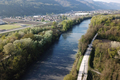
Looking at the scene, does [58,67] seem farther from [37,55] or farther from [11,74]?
[11,74]

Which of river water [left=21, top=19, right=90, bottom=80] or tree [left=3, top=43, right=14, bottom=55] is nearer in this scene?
tree [left=3, top=43, right=14, bottom=55]

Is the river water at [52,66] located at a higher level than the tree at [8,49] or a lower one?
lower

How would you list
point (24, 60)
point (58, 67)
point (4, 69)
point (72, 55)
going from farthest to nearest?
1. point (72, 55)
2. point (58, 67)
3. point (24, 60)
4. point (4, 69)

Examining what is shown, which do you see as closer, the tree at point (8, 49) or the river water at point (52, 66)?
the tree at point (8, 49)

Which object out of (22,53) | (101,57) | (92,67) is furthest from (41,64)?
(101,57)

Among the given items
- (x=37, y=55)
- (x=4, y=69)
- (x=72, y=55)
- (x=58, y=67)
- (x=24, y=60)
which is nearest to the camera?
(x=4, y=69)

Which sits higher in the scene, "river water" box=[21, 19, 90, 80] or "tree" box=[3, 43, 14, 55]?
"tree" box=[3, 43, 14, 55]

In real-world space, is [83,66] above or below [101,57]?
below

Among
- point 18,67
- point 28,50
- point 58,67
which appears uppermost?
point 28,50

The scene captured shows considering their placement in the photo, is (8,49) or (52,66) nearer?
(8,49)

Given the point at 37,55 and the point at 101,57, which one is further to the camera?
the point at 37,55

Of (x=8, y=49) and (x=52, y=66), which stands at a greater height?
(x=8, y=49)
